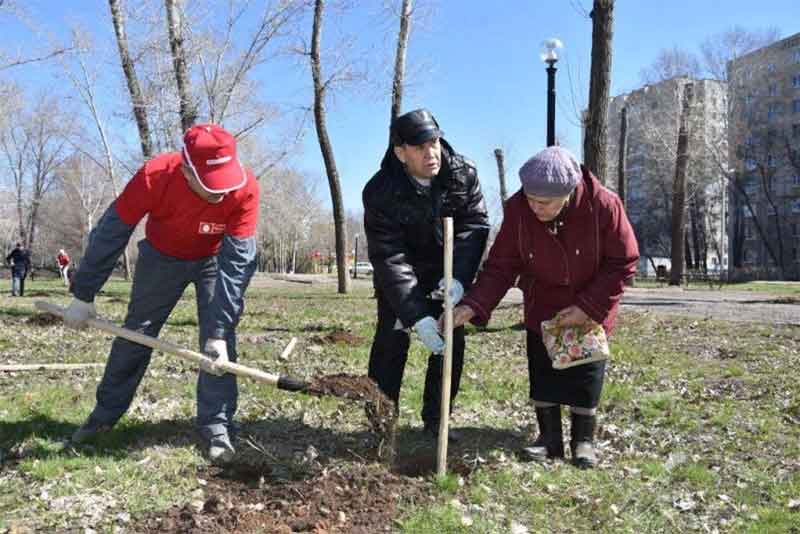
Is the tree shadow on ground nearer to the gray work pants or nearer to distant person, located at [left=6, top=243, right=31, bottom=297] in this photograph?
the gray work pants

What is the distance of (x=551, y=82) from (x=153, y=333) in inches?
365

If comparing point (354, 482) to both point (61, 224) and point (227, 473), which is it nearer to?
point (227, 473)

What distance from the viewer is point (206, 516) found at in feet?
11.3

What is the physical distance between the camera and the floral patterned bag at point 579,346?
4.15 metres

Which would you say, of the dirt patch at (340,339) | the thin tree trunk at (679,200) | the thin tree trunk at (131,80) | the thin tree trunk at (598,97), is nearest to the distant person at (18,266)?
the thin tree trunk at (131,80)

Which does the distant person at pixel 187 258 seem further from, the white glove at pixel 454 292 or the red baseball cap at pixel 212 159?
the white glove at pixel 454 292

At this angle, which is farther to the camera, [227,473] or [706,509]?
[227,473]

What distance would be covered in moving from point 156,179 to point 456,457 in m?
2.39

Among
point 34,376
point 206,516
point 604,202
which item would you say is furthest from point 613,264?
Answer: point 34,376

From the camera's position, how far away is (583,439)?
4.37m

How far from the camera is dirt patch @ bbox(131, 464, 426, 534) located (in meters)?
3.36

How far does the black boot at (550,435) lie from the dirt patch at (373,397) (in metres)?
0.84

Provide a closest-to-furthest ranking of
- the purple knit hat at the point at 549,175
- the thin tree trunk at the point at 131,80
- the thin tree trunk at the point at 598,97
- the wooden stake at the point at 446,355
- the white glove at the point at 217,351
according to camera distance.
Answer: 1. the purple knit hat at the point at 549,175
2. the wooden stake at the point at 446,355
3. the white glove at the point at 217,351
4. the thin tree trunk at the point at 598,97
5. the thin tree trunk at the point at 131,80

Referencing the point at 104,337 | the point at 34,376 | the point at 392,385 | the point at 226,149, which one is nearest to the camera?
the point at 226,149
